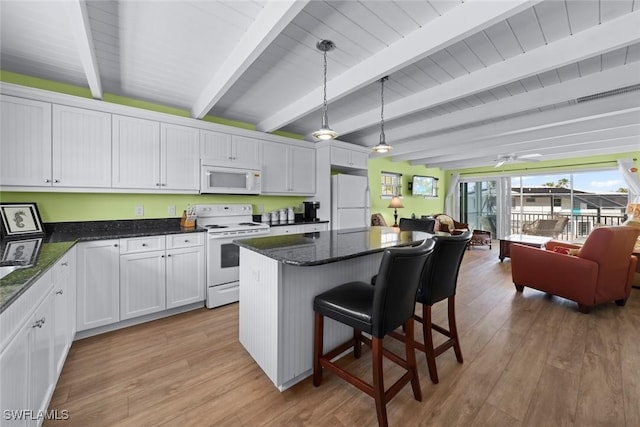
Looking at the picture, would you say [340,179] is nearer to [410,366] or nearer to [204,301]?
[204,301]

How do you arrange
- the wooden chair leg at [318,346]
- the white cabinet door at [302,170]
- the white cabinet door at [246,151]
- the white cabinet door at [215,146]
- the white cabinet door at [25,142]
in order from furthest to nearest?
the white cabinet door at [302,170] < the white cabinet door at [246,151] < the white cabinet door at [215,146] < the white cabinet door at [25,142] < the wooden chair leg at [318,346]

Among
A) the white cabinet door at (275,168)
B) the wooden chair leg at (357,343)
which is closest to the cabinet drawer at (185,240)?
the white cabinet door at (275,168)

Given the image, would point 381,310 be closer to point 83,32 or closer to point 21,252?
point 21,252

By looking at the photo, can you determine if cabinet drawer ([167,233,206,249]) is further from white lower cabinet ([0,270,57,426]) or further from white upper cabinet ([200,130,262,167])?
white lower cabinet ([0,270,57,426])

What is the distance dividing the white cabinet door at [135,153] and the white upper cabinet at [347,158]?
2564 mm

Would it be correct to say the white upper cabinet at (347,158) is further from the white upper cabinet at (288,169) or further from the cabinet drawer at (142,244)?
the cabinet drawer at (142,244)

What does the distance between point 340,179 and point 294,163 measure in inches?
32.9

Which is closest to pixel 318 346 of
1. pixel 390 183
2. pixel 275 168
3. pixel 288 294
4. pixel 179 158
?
pixel 288 294

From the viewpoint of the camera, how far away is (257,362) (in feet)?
6.29

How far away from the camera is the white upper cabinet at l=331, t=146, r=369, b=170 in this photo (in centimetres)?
438

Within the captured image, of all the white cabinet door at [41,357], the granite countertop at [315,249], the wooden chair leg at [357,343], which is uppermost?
the granite countertop at [315,249]

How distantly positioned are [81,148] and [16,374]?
2321 mm

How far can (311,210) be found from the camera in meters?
4.37

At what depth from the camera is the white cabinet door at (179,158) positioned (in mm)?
3012
